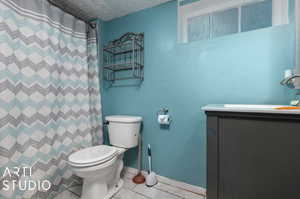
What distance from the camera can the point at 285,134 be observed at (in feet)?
2.20

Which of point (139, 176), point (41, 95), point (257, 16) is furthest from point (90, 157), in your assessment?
point (257, 16)

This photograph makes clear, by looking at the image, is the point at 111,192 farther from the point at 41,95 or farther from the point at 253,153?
the point at 253,153

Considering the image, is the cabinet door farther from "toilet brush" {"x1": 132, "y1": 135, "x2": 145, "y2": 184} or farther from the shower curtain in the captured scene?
the shower curtain

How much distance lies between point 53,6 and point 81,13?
1.26ft

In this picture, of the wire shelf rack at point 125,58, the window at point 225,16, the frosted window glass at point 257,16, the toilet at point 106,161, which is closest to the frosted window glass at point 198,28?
the window at point 225,16

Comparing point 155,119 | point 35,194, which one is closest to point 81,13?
point 155,119

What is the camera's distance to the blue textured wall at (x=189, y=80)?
3.51 feet

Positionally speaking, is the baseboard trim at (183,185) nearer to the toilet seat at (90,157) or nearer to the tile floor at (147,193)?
the tile floor at (147,193)

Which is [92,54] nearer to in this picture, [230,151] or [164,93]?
[164,93]

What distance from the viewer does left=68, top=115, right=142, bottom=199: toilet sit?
1093 mm

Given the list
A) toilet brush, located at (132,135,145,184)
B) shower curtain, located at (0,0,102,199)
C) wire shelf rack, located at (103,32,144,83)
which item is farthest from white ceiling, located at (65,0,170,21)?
toilet brush, located at (132,135,145,184)

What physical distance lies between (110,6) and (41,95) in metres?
1.22

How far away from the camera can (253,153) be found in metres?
0.74

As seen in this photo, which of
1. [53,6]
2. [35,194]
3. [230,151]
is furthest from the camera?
[53,6]
